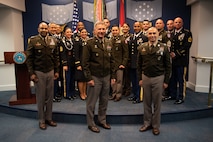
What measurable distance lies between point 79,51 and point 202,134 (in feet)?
8.50

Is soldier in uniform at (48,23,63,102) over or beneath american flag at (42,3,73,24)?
beneath

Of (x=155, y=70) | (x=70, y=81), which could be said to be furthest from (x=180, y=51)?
(x=70, y=81)

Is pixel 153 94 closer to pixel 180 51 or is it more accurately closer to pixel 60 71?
pixel 180 51

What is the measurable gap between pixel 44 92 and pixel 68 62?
118 cm

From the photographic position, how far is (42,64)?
3281 millimetres

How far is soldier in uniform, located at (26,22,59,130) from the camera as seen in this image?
10.8 feet

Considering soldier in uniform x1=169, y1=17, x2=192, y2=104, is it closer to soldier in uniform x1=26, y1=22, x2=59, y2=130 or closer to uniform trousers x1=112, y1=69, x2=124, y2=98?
uniform trousers x1=112, y1=69, x2=124, y2=98

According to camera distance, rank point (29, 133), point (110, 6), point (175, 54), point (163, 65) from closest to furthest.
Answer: point (163, 65) < point (29, 133) < point (175, 54) < point (110, 6)

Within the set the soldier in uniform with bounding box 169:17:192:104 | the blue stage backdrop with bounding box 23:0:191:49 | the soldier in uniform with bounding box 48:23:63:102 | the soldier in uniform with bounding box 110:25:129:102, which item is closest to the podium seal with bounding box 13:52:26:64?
the soldier in uniform with bounding box 48:23:63:102

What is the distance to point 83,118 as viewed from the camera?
3.70 metres

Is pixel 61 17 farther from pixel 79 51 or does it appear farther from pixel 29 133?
pixel 29 133

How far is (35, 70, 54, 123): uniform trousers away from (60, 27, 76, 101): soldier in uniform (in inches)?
37.8

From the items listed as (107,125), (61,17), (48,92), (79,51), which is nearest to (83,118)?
(107,125)

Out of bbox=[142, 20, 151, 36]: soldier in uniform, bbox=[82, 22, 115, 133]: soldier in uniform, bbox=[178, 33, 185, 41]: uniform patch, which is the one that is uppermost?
bbox=[142, 20, 151, 36]: soldier in uniform
